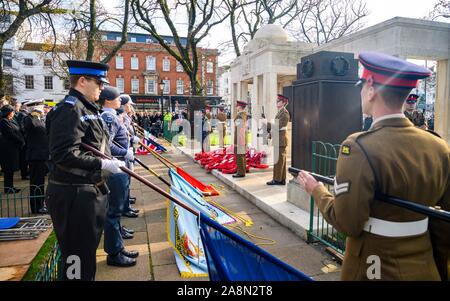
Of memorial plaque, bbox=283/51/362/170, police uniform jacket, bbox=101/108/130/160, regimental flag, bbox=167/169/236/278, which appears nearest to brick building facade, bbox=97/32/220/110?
memorial plaque, bbox=283/51/362/170

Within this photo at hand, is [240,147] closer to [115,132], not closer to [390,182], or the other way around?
[115,132]

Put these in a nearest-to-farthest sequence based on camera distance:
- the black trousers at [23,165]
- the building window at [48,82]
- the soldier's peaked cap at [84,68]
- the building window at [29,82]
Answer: the soldier's peaked cap at [84,68], the black trousers at [23,165], the building window at [29,82], the building window at [48,82]

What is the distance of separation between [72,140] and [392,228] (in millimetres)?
2385

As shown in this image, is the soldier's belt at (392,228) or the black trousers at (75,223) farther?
the black trousers at (75,223)

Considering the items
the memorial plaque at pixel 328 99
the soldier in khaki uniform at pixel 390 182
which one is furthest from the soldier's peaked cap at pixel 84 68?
the memorial plaque at pixel 328 99

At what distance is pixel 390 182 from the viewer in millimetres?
1701

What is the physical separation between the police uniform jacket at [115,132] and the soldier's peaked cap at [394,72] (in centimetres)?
371

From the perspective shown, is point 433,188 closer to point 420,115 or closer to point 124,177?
point 124,177

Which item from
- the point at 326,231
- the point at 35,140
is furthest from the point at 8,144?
the point at 326,231

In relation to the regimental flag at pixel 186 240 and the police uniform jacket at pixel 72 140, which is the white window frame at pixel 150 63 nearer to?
the regimental flag at pixel 186 240

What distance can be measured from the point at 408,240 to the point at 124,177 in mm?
3596

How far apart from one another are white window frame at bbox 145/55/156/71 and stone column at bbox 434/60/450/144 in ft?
175

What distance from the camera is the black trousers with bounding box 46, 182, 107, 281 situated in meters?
2.74

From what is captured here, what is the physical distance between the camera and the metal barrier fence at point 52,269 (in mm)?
2828
